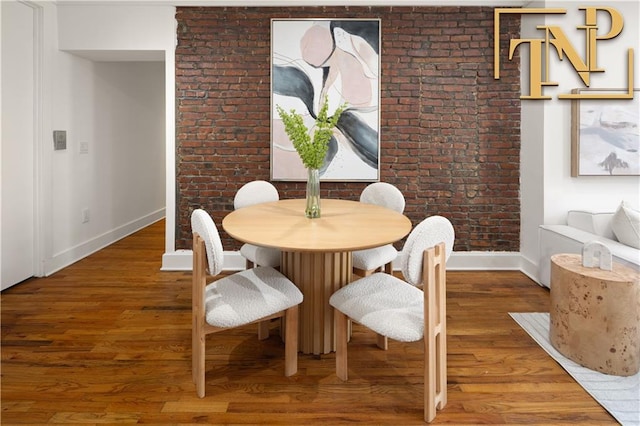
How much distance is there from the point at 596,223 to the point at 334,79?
2494 millimetres

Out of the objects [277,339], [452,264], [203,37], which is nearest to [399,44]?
[203,37]

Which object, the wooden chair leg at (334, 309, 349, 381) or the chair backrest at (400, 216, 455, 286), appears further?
the wooden chair leg at (334, 309, 349, 381)

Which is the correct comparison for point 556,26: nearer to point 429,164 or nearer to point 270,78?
point 429,164

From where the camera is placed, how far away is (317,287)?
2383mm

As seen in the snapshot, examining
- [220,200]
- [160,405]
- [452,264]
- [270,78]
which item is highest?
[270,78]

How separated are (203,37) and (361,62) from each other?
150 cm

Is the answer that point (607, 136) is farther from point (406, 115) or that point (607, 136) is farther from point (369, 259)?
point (369, 259)

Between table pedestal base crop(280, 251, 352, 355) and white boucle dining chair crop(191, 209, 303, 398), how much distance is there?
21 cm

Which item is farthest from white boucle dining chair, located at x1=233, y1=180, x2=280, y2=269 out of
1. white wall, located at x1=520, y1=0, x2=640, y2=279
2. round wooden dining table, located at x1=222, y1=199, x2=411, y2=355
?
white wall, located at x1=520, y1=0, x2=640, y2=279

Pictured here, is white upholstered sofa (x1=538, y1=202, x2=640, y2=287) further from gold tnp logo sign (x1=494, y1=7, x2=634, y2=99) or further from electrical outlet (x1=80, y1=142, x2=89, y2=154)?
electrical outlet (x1=80, y1=142, x2=89, y2=154)

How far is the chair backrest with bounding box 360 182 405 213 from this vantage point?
10.0 feet

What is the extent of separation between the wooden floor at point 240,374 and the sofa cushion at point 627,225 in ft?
2.32

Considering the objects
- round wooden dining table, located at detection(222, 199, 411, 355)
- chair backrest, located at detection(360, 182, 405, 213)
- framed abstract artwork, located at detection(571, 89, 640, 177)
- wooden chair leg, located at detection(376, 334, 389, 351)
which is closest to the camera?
round wooden dining table, located at detection(222, 199, 411, 355)

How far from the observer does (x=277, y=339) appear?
2.67 metres
